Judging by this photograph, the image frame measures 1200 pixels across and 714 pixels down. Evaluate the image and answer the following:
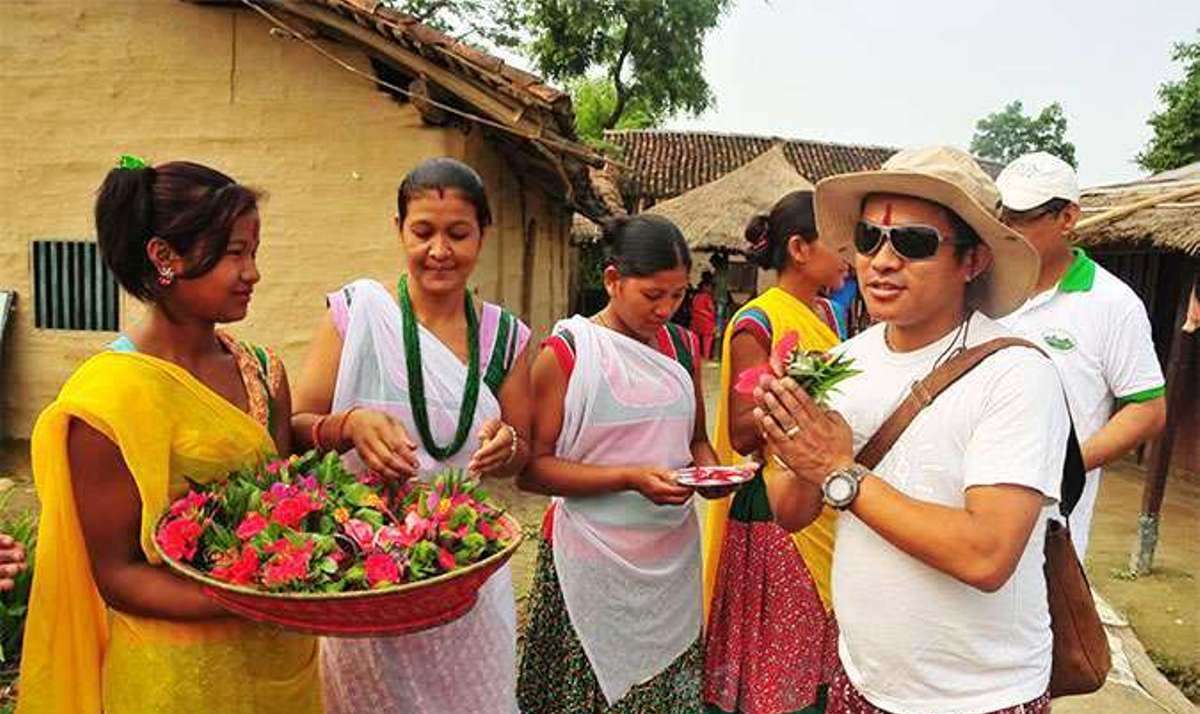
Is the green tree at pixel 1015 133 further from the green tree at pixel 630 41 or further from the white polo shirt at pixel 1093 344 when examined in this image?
the white polo shirt at pixel 1093 344

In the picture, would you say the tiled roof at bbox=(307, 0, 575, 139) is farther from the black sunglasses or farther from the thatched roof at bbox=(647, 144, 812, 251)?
the thatched roof at bbox=(647, 144, 812, 251)

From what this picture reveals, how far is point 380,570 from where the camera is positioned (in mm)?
1629

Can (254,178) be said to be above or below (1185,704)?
above

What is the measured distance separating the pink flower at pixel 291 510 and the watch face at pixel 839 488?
3.32ft

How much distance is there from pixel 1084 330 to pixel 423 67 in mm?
4322

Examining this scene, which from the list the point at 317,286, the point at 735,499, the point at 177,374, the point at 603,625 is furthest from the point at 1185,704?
the point at 317,286

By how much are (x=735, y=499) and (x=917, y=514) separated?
1416 millimetres

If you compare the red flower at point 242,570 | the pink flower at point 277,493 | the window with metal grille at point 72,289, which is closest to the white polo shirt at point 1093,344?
the pink flower at point 277,493

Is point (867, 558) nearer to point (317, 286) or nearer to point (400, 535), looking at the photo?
point (400, 535)

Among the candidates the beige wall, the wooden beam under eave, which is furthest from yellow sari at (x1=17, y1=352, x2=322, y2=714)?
the beige wall

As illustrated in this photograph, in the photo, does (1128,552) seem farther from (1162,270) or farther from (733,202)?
(733,202)

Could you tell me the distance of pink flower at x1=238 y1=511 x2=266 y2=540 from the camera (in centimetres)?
168

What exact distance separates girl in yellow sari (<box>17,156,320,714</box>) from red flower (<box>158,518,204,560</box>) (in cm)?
6

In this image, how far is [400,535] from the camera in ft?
5.73
